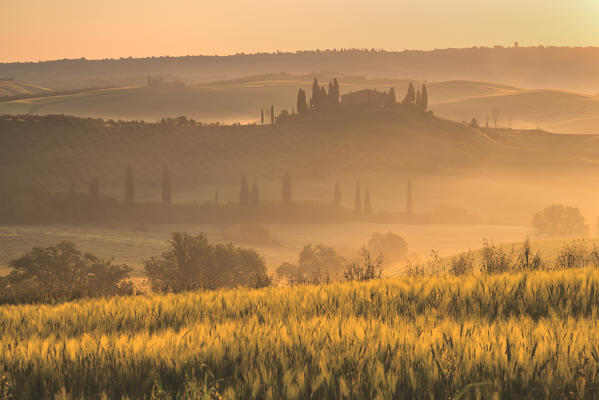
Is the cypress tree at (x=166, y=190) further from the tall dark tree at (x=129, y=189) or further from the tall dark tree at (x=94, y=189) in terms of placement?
the tall dark tree at (x=94, y=189)

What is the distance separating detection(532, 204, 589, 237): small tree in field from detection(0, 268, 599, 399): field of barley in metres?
154

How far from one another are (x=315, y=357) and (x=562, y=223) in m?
158

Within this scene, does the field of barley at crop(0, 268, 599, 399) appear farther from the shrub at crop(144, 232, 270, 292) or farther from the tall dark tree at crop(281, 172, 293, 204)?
the tall dark tree at crop(281, 172, 293, 204)

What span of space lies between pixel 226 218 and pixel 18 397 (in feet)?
556

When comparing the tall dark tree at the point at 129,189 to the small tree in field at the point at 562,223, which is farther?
the tall dark tree at the point at 129,189

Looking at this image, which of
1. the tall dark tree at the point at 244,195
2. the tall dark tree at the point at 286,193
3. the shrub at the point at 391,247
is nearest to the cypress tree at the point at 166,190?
the tall dark tree at the point at 244,195

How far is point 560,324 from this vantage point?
231 inches

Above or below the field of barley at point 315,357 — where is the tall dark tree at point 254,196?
below

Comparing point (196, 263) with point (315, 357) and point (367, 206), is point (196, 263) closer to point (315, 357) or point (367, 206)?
point (315, 357)

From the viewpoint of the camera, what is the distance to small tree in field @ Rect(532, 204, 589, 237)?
148125mm

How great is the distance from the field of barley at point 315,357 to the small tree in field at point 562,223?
154m

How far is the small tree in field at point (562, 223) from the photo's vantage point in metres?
148

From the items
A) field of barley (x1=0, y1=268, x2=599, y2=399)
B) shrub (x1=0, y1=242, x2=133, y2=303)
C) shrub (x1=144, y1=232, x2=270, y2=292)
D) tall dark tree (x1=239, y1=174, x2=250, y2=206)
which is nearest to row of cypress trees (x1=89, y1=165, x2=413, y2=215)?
tall dark tree (x1=239, y1=174, x2=250, y2=206)

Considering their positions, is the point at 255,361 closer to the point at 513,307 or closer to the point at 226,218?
the point at 513,307
